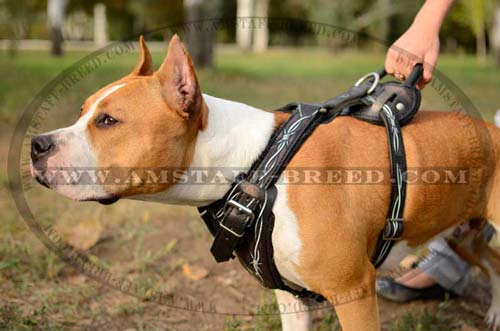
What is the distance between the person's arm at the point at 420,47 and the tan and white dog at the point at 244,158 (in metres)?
0.43

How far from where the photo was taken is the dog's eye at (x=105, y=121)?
7.33 ft

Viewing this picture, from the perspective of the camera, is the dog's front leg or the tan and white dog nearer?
the tan and white dog

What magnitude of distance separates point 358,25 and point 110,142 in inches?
1120

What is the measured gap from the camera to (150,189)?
7.56ft

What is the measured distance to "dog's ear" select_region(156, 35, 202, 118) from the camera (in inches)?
86.5

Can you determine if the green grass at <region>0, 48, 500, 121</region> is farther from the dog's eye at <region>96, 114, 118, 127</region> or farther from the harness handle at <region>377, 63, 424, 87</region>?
the dog's eye at <region>96, 114, 118, 127</region>

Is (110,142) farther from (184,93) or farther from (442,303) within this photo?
(442,303)

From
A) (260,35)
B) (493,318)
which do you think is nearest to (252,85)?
(493,318)

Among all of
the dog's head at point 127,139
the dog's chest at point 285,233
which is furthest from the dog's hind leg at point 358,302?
the dog's head at point 127,139

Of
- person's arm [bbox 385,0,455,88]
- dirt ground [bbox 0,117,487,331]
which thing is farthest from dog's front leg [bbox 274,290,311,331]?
person's arm [bbox 385,0,455,88]

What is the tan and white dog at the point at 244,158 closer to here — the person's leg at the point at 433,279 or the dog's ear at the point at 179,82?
the dog's ear at the point at 179,82

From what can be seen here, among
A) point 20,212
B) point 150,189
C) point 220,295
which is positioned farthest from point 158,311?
point 20,212

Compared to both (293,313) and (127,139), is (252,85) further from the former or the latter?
(127,139)

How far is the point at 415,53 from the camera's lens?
2783mm
